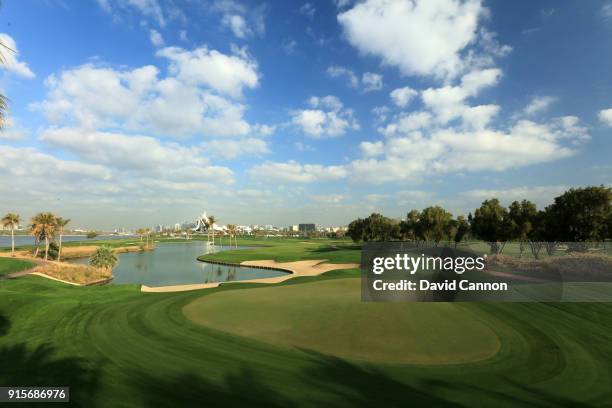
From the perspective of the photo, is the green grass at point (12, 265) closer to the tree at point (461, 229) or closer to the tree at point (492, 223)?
the tree at point (492, 223)

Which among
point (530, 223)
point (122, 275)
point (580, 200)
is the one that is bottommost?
point (122, 275)

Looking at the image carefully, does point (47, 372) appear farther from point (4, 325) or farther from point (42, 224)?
point (42, 224)

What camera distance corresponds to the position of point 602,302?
24078 millimetres

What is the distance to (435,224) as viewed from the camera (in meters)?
89.2

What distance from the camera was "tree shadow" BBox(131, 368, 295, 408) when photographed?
1027 centimetres

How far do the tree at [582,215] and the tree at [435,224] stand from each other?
3742 cm

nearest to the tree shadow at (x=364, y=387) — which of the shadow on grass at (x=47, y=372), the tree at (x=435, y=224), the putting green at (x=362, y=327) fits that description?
the putting green at (x=362, y=327)

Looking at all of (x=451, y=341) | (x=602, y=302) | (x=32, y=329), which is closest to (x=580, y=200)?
(x=602, y=302)

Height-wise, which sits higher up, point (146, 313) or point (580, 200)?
point (580, 200)

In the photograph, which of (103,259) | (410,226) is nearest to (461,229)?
(410,226)

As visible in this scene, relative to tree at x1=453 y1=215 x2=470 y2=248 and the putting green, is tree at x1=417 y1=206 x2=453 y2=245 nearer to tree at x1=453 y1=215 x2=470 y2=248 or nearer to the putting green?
tree at x1=453 y1=215 x2=470 y2=248

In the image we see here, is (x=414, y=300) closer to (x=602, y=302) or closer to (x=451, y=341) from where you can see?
(x=451, y=341)

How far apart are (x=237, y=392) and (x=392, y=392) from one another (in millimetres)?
5449

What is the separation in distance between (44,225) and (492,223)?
98.3 meters
